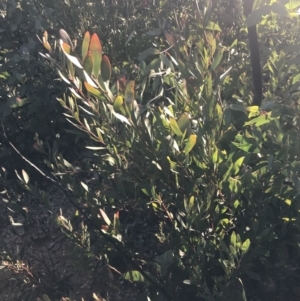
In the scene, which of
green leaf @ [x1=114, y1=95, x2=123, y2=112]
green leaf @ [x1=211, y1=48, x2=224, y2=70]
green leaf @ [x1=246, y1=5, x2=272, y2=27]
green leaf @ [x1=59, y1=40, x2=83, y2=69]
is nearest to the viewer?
green leaf @ [x1=59, y1=40, x2=83, y2=69]

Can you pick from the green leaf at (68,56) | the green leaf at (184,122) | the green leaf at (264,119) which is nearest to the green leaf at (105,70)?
the green leaf at (68,56)

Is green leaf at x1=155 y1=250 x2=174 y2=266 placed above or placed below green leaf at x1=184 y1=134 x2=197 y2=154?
below

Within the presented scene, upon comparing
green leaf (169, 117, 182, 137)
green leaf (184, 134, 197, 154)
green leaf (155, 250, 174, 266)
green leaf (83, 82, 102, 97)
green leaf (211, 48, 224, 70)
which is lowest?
green leaf (155, 250, 174, 266)

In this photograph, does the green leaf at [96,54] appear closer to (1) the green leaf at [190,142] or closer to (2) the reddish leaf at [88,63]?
(2) the reddish leaf at [88,63]

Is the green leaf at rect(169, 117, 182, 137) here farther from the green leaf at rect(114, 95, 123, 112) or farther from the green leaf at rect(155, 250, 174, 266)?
the green leaf at rect(155, 250, 174, 266)

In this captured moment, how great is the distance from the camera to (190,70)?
1793 millimetres

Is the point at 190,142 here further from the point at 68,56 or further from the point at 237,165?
the point at 68,56

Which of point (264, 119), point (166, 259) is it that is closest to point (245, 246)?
point (166, 259)

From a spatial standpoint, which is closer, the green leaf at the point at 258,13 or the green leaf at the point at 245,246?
the green leaf at the point at 245,246

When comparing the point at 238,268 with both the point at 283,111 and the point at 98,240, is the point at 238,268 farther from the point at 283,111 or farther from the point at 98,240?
the point at 98,240

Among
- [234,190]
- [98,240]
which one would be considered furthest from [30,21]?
[234,190]

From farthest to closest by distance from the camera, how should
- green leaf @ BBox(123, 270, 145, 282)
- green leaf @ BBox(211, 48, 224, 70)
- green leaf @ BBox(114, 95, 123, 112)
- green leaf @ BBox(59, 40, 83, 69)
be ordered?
green leaf @ BBox(123, 270, 145, 282), green leaf @ BBox(211, 48, 224, 70), green leaf @ BBox(114, 95, 123, 112), green leaf @ BBox(59, 40, 83, 69)

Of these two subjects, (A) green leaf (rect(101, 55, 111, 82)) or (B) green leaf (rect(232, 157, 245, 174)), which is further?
(B) green leaf (rect(232, 157, 245, 174))

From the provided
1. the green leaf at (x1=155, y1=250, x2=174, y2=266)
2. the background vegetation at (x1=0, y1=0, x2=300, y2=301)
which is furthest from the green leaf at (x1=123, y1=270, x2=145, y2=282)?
the green leaf at (x1=155, y1=250, x2=174, y2=266)
